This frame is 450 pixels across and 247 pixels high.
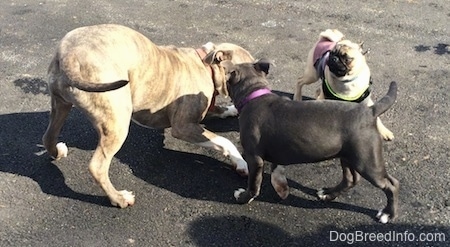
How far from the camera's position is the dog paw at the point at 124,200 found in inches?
176

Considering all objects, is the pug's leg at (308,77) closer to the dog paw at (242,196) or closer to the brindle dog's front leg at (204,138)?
the brindle dog's front leg at (204,138)

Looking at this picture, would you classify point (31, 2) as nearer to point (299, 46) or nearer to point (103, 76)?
point (299, 46)

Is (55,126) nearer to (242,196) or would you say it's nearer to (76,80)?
(76,80)

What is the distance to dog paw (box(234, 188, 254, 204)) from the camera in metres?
4.45

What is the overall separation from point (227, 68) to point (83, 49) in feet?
3.83

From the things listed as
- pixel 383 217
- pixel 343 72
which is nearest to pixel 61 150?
pixel 343 72

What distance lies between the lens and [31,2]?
7.96 m

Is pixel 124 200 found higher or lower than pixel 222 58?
lower

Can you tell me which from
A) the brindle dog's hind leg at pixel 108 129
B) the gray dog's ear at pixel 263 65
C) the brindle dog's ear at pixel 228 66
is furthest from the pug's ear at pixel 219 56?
the brindle dog's hind leg at pixel 108 129

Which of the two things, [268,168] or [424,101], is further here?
[424,101]

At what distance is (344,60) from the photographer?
4.71m

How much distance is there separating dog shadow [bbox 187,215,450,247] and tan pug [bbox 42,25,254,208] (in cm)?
62

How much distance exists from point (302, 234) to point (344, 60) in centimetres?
153

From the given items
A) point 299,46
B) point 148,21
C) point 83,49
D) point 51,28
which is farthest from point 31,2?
point 83,49
